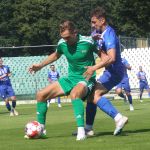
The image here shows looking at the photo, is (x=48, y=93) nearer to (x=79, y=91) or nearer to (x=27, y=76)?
(x=79, y=91)

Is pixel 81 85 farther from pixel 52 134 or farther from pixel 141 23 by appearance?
pixel 141 23

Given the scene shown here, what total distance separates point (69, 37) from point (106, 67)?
1082 mm

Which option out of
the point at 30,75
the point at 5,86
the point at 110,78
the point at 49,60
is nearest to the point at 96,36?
the point at 110,78

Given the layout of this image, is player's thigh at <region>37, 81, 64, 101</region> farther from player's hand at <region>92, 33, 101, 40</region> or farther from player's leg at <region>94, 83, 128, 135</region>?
player's hand at <region>92, 33, 101, 40</region>

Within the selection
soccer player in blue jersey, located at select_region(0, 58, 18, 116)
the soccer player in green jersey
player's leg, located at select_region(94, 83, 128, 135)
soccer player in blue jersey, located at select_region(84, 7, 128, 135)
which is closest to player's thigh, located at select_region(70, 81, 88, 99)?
the soccer player in green jersey

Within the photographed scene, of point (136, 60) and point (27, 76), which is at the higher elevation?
point (136, 60)

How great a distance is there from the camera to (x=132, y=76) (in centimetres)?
4184

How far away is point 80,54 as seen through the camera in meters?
10.5

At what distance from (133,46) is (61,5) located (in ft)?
156

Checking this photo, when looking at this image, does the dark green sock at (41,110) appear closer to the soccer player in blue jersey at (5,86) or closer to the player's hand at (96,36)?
the player's hand at (96,36)

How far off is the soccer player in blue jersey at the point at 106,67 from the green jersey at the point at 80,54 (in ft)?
0.78

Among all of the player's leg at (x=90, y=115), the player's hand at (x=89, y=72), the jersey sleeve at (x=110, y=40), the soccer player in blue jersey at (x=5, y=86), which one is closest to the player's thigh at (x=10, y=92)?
the soccer player in blue jersey at (x=5, y=86)

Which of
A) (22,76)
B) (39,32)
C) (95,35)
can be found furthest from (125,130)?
(39,32)

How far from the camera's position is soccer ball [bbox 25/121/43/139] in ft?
34.3
